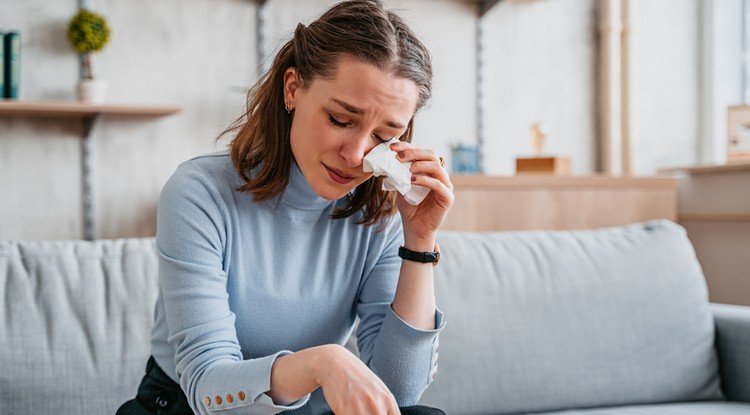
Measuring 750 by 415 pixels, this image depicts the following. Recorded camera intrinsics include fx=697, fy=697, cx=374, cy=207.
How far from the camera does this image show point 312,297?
1.17 metres

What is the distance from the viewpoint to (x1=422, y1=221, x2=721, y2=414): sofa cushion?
5.24 ft

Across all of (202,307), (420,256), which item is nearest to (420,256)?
(420,256)

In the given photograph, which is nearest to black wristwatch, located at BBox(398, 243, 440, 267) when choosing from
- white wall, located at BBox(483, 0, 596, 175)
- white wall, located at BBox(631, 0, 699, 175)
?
white wall, located at BBox(483, 0, 596, 175)

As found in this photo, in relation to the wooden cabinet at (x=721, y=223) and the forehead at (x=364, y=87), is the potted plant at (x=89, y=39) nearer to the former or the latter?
the forehead at (x=364, y=87)

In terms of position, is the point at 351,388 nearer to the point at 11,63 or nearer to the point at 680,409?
the point at 680,409

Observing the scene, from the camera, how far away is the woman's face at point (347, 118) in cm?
100

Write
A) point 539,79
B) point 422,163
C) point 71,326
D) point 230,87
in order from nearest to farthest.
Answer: point 422,163 → point 71,326 → point 230,87 → point 539,79

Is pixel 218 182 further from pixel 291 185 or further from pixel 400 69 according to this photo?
pixel 400 69

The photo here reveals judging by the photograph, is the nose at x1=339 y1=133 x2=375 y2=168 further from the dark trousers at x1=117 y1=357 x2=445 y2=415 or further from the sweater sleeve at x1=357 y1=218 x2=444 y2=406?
the dark trousers at x1=117 y1=357 x2=445 y2=415

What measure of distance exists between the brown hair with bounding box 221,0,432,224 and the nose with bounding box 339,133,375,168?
0.11m

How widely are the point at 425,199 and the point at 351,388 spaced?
409 millimetres

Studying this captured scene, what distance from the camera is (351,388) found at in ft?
2.72

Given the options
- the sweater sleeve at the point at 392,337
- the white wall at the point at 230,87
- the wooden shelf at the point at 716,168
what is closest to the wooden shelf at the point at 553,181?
the wooden shelf at the point at 716,168

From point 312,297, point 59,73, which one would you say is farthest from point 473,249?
point 59,73
